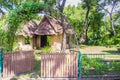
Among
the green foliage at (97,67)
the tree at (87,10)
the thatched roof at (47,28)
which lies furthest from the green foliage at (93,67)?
the tree at (87,10)

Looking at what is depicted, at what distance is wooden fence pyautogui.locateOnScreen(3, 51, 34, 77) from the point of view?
35.4 ft

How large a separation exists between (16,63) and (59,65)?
213cm

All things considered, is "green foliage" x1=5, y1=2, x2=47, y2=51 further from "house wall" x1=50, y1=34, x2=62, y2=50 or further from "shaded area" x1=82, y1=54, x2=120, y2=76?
"house wall" x1=50, y1=34, x2=62, y2=50

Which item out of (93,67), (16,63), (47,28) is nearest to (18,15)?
(16,63)

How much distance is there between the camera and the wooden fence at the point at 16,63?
10.8 m

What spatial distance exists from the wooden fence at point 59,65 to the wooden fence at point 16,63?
1.36 m

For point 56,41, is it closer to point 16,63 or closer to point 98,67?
point 98,67

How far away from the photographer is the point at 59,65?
34.7 ft

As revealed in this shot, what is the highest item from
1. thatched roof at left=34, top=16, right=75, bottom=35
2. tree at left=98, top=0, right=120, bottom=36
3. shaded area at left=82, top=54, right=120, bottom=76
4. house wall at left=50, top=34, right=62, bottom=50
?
tree at left=98, top=0, right=120, bottom=36

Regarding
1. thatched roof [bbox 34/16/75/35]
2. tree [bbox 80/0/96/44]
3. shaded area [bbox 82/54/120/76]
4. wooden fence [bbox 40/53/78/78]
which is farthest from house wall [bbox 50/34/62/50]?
wooden fence [bbox 40/53/78/78]

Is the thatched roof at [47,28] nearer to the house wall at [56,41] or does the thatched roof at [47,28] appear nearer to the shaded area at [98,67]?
the house wall at [56,41]

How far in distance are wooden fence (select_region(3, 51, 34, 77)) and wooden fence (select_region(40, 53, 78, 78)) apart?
136 cm

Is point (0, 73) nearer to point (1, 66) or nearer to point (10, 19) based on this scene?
point (1, 66)

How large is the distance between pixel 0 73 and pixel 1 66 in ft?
1.09
